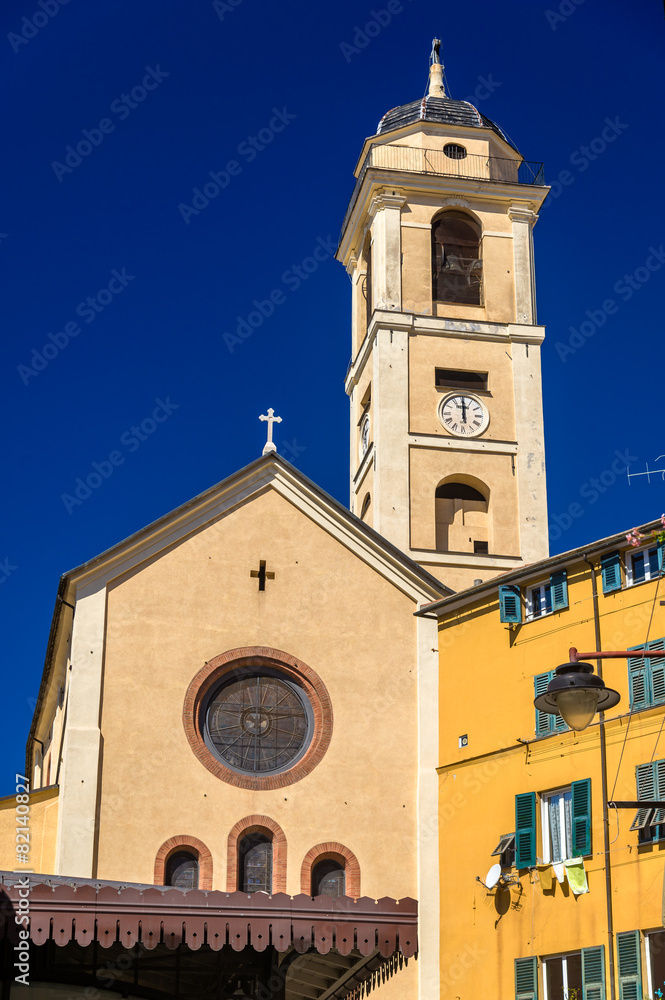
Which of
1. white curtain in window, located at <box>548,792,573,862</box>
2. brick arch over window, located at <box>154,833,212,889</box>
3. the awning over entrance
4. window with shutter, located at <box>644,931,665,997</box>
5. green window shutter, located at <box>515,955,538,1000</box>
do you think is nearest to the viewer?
window with shutter, located at <box>644,931,665,997</box>

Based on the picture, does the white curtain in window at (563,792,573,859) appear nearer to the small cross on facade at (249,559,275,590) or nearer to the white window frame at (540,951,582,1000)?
the white window frame at (540,951,582,1000)

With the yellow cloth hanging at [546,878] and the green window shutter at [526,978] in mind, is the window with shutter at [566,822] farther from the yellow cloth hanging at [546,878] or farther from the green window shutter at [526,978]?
the green window shutter at [526,978]

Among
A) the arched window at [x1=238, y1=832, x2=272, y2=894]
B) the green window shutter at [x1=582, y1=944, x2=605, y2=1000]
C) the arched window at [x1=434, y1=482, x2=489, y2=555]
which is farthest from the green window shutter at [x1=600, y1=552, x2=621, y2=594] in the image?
the arched window at [x1=434, y1=482, x2=489, y2=555]

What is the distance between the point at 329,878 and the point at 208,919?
3.75 metres

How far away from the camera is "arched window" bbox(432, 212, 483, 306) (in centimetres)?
4391

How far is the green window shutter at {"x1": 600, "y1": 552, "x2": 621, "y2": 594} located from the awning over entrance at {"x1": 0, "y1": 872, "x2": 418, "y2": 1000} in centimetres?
704

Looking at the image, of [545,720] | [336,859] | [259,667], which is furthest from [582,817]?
[259,667]

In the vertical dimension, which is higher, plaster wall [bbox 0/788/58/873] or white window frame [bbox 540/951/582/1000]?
plaster wall [bbox 0/788/58/873]

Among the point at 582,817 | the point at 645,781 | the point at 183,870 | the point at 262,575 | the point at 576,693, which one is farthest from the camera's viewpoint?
the point at 262,575

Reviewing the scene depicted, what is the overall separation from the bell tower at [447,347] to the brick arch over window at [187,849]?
15.2 m

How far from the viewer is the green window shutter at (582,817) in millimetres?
23433

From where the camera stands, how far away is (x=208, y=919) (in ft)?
78.3

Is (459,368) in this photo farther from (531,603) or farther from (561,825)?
(561,825)

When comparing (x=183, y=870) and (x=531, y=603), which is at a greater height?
(x=531, y=603)
